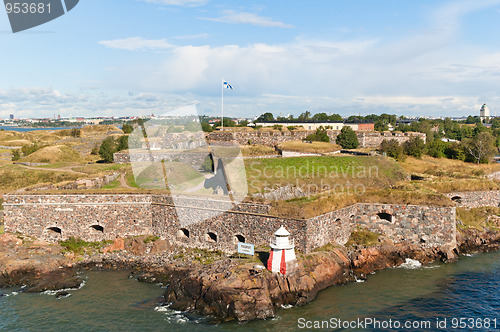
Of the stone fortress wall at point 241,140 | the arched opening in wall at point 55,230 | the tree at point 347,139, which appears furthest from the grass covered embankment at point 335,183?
the arched opening in wall at point 55,230

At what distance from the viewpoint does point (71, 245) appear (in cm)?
2700

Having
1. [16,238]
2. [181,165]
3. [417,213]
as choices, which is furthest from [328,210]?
[16,238]

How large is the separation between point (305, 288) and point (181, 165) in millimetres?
18319

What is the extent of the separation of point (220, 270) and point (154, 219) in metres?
9.27

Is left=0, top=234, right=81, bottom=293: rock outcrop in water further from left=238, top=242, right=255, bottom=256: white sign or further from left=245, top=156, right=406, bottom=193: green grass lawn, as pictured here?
left=245, top=156, right=406, bottom=193: green grass lawn

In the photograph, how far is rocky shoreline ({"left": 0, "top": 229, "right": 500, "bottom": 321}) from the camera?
19250mm

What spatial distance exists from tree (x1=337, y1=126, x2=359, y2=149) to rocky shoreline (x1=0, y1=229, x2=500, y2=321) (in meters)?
20.4

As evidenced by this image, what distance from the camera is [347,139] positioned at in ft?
159

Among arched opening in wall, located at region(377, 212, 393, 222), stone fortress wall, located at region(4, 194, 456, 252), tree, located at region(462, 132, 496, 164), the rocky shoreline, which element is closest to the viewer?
the rocky shoreline

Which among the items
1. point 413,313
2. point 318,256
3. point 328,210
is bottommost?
point 413,313

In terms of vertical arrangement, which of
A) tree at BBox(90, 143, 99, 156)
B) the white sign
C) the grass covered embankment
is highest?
tree at BBox(90, 143, 99, 156)

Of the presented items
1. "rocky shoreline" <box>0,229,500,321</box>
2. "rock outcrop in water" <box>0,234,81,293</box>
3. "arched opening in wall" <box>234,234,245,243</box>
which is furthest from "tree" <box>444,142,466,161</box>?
"rock outcrop in water" <box>0,234,81,293</box>

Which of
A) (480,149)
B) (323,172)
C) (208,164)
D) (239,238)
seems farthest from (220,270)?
(480,149)

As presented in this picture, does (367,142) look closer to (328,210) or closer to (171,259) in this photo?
(328,210)
